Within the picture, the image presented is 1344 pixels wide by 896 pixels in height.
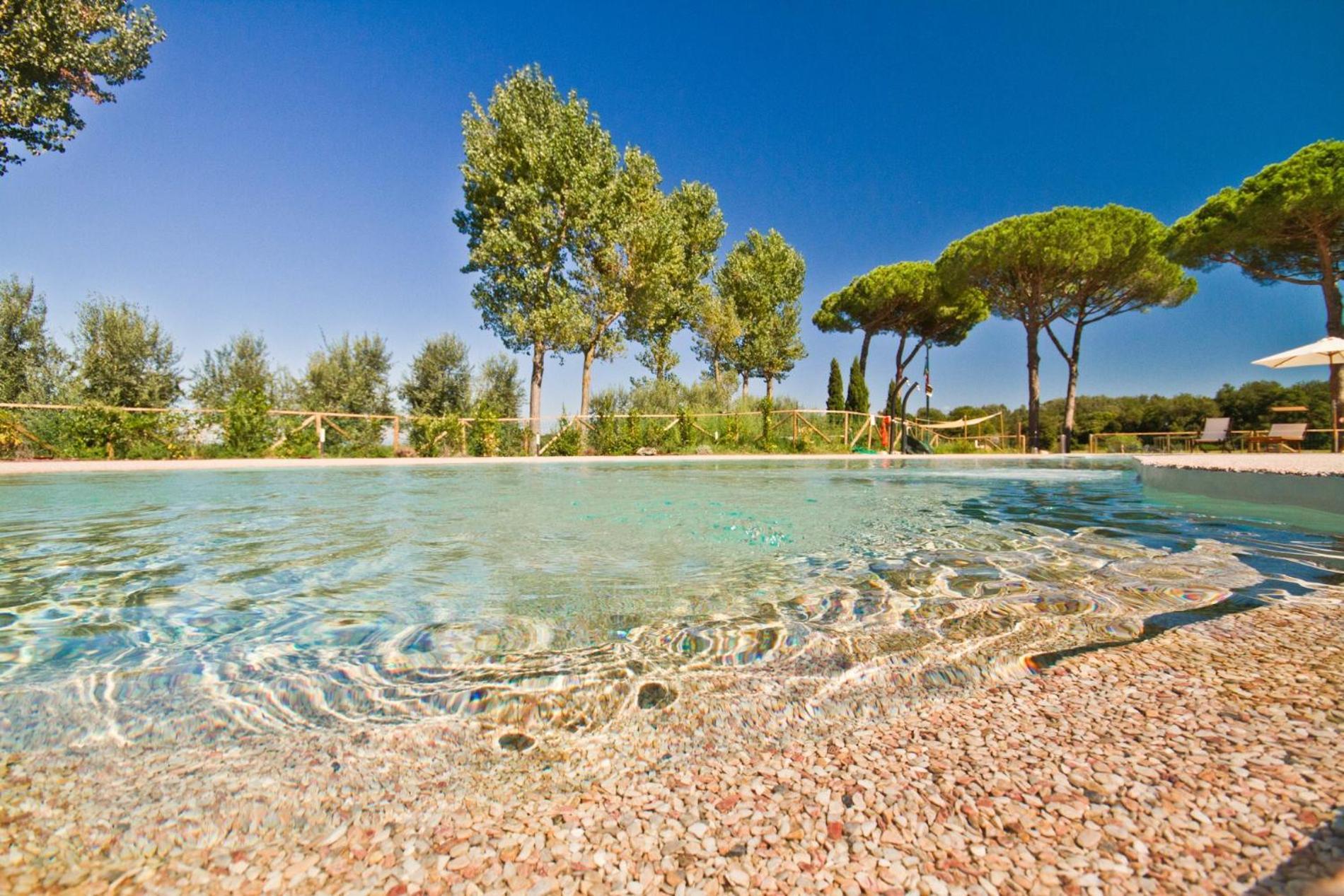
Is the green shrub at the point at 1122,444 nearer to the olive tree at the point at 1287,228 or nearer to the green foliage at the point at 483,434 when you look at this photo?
the olive tree at the point at 1287,228

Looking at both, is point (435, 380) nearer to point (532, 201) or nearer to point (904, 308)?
point (532, 201)

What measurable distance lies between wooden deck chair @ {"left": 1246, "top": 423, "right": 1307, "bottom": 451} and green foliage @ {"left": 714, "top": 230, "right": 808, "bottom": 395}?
1511 cm

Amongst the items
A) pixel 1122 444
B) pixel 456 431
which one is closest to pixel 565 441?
pixel 456 431

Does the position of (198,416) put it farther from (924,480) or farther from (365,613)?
(924,480)

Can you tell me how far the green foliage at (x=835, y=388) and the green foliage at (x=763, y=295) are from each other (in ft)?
11.4

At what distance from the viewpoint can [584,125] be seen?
1556 cm

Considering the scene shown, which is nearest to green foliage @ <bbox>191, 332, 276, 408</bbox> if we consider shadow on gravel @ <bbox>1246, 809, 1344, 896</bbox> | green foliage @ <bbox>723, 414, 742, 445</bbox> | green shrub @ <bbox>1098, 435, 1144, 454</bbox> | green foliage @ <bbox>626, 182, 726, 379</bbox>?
green foliage @ <bbox>626, 182, 726, 379</bbox>

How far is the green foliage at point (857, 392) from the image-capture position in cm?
2500

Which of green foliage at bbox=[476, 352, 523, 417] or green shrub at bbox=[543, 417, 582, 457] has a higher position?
green foliage at bbox=[476, 352, 523, 417]

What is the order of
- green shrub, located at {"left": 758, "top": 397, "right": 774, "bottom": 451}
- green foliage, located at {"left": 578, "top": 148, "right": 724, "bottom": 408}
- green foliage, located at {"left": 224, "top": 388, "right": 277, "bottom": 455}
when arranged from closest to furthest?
→ green foliage, located at {"left": 224, "top": 388, "right": 277, "bottom": 455}
green shrub, located at {"left": 758, "top": 397, "right": 774, "bottom": 451}
green foliage, located at {"left": 578, "top": 148, "right": 724, "bottom": 408}

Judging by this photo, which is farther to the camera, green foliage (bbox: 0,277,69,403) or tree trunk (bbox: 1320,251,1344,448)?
green foliage (bbox: 0,277,69,403)

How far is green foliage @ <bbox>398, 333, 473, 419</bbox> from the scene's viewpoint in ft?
58.9

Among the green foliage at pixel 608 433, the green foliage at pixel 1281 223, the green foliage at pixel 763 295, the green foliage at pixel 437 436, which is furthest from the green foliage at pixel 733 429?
the green foliage at pixel 1281 223

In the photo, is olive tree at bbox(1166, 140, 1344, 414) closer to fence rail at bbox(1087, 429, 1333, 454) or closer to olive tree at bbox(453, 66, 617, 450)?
fence rail at bbox(1087, 429, 1333, 454)
